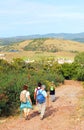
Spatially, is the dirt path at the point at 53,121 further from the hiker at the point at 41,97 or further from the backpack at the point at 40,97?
the backpack at the point at 40,97

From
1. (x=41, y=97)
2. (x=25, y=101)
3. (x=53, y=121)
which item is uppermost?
(x=41, y=97)

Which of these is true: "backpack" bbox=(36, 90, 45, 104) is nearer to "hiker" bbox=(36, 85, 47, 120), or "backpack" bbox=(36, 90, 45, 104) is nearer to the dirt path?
"hiker" bbox=(36, 85, 47, 120)

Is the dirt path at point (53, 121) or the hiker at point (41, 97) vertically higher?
the hiker at point (41, 97)

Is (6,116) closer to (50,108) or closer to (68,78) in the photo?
(50,108)

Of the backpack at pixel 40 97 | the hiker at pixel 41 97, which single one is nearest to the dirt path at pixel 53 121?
the hiker at pixel 41 97

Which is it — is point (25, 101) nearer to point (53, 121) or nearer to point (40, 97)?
point (40, 97)

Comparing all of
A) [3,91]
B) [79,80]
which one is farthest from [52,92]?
[79,80]

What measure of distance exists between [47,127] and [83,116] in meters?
2.48

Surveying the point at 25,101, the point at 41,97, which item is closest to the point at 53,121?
the point at 41,97

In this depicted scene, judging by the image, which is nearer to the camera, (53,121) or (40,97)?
(40,97)

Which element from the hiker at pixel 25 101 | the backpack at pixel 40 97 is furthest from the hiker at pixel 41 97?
the hiker at pixel 25 101

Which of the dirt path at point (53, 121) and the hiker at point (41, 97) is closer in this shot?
the dirt path at point (53, 121)

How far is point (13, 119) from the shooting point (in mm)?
16891

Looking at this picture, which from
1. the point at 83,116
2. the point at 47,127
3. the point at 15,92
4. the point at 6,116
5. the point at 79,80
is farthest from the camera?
the point at 79,80
